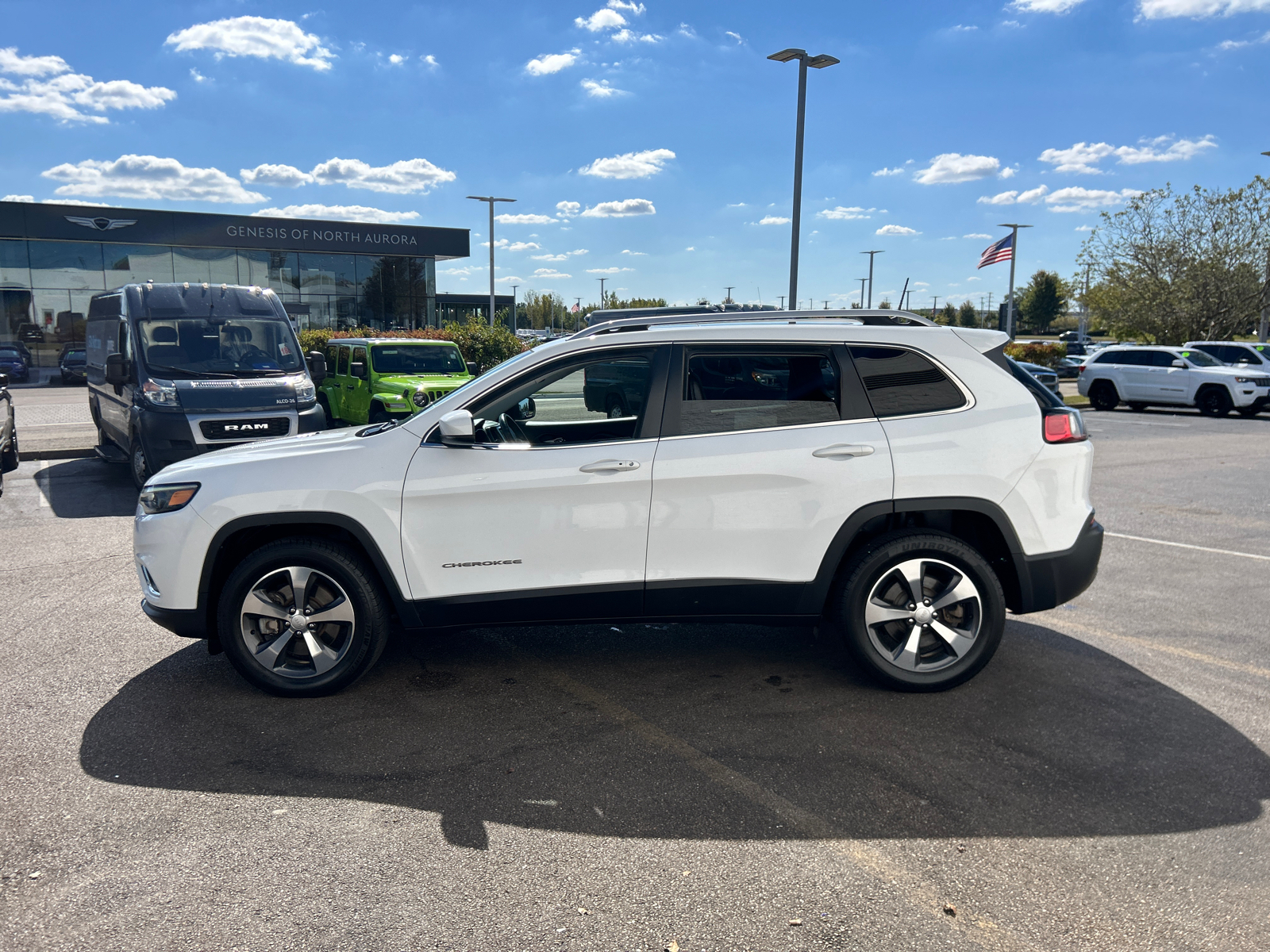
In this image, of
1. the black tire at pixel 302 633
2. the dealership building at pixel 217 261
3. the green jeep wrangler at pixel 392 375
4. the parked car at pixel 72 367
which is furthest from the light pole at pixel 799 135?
the parked car at pixel 72 367

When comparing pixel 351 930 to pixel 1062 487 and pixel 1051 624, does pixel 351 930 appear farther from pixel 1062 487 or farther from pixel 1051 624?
pixel 1051 624

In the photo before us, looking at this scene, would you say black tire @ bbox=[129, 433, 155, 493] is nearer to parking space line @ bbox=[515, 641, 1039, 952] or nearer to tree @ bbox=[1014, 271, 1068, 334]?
parking space line @ bbox=[515, 641, 1039, 952]

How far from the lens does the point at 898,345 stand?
176 inches

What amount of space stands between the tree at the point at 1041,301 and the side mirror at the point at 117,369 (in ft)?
368

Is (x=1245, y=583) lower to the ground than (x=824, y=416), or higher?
lower

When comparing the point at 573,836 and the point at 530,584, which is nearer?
the point at 573,836

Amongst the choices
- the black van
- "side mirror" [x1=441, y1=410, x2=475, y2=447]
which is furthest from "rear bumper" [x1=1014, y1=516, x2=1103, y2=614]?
the black van

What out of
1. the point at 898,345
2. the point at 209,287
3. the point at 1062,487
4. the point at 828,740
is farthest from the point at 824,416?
the point at 209,287

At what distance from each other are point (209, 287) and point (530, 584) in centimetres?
889

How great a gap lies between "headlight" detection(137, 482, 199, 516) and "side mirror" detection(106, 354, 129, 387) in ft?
22.1

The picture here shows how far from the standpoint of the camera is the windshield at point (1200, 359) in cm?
2295

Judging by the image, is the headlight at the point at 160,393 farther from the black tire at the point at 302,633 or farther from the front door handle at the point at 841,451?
the front door handle at the point at 841,451

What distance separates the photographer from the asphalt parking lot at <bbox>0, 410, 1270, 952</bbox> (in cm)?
276

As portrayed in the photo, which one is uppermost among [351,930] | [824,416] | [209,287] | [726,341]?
[209,287]
